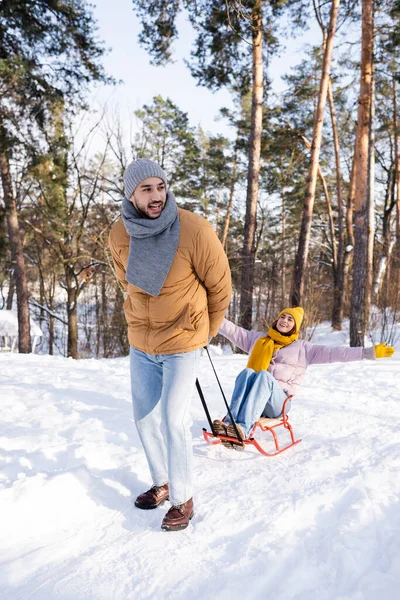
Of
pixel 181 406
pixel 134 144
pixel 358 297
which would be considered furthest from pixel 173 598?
pixel 134 144

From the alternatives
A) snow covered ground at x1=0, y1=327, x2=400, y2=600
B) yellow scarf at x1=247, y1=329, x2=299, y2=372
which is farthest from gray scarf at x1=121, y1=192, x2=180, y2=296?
yellow scarf at x1=247, y1=329, x2=299, y2=372

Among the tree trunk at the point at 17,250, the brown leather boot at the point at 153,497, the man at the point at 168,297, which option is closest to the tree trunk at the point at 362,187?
the man at the point at 168,297

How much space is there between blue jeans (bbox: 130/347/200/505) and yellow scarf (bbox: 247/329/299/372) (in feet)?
5.02

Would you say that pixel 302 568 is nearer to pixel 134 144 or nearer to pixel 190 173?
pixel 134 144

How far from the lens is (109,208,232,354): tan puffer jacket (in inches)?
→ 89.0

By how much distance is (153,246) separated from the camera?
2.25m

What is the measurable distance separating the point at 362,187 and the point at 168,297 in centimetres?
841

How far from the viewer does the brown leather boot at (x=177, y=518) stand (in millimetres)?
2328

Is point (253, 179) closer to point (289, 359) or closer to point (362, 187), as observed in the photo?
point (362, 187)

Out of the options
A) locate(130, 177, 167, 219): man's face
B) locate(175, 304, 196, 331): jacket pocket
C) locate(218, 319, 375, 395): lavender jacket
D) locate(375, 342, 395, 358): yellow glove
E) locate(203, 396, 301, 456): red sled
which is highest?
locate(130, 177, 167, 219): man's face

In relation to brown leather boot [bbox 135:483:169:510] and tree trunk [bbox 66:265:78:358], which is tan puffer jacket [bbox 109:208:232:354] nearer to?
brown leather boot [bbox 135:483:169:510]

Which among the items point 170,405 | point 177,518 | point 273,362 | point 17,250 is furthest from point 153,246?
point 17,250

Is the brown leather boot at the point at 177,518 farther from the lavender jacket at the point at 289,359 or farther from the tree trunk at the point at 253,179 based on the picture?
the tree trunk at the point at 253,179

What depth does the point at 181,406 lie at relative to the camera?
2346mm
